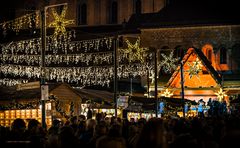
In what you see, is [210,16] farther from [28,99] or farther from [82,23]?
[28,99]

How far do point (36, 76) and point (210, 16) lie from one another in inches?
745

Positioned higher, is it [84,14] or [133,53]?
[84,14]

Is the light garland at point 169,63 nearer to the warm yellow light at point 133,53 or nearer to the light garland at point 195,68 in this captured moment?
the warm yellow light at point 133,53

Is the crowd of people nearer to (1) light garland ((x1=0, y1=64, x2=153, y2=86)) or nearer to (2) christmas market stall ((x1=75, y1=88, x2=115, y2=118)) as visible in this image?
(2) christmas market stall ((x1=75, y1=88, x2=115, y2=118))

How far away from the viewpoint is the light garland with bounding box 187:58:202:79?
5947 cm

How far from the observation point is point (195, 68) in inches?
2343

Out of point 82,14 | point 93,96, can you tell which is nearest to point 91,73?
point 82,14

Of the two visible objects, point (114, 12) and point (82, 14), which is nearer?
point (114, 12)

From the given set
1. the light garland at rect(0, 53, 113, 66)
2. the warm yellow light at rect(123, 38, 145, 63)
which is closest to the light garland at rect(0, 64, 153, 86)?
the light garland at rect(0, 53, 113, 66)

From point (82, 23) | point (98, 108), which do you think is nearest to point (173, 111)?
point (98, 108)

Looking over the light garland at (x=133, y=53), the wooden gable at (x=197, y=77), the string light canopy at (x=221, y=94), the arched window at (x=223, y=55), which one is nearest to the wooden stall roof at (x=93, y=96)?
the light garland at (x=133, y=53)

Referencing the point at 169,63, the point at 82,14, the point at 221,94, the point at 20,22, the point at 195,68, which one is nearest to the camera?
the point at 20,22

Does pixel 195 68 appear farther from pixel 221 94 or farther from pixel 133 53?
pixel 133 53

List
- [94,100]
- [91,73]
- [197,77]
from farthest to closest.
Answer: [91,73], [197,77], [94,100]
